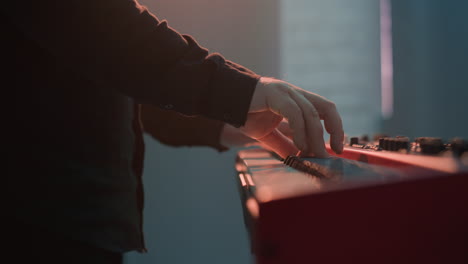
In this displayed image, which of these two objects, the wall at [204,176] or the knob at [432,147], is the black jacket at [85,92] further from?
the wall at [204,176]

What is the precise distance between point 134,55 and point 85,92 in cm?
19

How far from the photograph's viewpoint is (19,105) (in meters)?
0.47

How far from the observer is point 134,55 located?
425 mm

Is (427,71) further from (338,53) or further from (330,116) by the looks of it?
(330,116)

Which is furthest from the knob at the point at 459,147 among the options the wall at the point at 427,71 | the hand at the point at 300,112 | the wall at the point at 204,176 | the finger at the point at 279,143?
the wall at the point at 427,71

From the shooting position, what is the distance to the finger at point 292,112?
17.8 inches

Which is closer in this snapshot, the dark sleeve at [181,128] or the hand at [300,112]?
the hand at [300,112]

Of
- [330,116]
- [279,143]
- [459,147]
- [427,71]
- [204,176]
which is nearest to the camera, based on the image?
[459,147]

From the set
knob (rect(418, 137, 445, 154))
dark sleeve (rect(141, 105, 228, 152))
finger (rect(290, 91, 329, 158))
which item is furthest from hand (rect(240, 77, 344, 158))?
dark sleeve (rect(141, 105, 228, 152))

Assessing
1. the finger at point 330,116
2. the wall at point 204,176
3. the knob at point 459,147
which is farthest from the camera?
the wall at point 204,176

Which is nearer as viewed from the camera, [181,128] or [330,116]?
[330,116]

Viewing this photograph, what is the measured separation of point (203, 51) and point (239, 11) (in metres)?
1.13

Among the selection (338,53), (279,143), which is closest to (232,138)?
(279,143)

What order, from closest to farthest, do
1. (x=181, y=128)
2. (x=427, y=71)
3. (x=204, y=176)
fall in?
1. (x=181, y=128)
2. (x=204, y=176)
3. (x=427, y=71)
